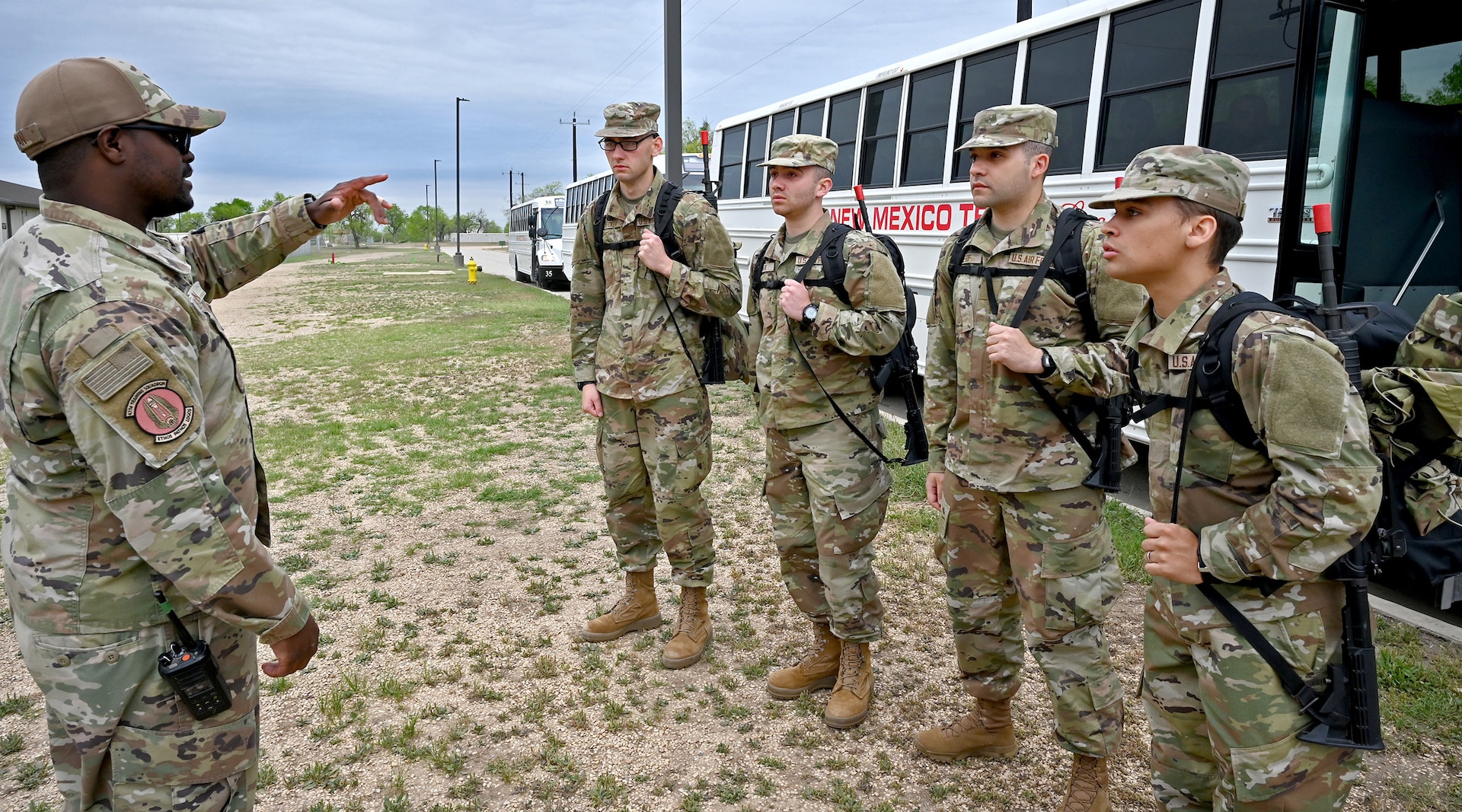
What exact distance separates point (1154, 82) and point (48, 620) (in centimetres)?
649

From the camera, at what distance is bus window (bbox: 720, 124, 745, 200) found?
1222 centimetres

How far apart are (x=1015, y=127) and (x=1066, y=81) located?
14.7 ft

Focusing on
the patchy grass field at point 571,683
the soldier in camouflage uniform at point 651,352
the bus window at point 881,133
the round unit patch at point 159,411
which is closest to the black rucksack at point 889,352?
the soldier in camouflage uniform at point 651,352

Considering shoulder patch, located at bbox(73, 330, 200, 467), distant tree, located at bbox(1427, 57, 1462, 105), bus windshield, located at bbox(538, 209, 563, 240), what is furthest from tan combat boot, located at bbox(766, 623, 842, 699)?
bus windshield, located at bbox(538, 209, 563, 240)

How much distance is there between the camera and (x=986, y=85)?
7.42 m

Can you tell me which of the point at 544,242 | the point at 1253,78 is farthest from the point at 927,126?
the point at 544,242

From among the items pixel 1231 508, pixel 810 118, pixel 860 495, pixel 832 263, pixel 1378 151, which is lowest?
pixel 860 495

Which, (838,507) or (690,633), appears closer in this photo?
(838,507)

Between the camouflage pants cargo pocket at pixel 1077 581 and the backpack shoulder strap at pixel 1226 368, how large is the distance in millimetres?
849

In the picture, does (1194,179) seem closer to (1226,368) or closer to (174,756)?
(1226,368)

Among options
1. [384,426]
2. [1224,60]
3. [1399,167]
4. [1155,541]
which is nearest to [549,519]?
[384,426]

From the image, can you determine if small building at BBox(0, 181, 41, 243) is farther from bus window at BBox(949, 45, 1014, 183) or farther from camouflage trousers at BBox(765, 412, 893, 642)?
camouflage trousers at BBox(765, 412, 893, 642)

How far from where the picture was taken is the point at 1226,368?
1.80 meters

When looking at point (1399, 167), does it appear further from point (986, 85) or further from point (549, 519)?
point (549, 519)
